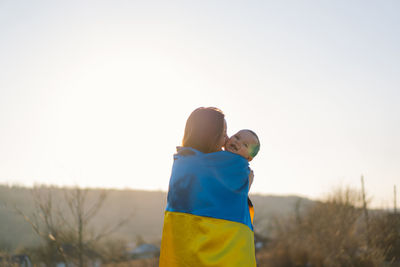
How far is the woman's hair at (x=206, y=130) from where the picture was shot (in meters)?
2.48

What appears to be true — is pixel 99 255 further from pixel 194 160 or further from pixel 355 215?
pixel 194 160

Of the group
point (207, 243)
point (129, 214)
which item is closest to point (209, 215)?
point (207, 243)

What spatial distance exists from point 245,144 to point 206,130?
289 millimetres

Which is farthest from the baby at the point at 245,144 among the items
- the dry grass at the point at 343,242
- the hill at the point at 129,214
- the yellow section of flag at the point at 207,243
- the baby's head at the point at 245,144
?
the hill at the point at 129,214

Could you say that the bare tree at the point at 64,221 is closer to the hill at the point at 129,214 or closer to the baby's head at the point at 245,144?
the baby's head at the point at 245,144

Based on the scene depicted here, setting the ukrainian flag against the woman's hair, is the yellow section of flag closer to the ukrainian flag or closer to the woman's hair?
the ukrainian flag

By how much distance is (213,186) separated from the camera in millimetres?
2336

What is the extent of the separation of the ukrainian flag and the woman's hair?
9cm

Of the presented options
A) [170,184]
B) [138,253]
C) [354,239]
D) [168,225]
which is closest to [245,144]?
[170,184]

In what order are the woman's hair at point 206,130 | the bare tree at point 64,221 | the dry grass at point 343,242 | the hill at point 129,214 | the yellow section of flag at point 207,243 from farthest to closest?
the hill at point 129,214 < the dry grass at point 343,242 < the bare tree at point 64,221 < the woman's hair at point 206,130 < the yellow section of flag at point 207,243

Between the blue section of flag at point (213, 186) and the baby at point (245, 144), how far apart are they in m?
0.09

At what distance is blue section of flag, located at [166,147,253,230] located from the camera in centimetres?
233

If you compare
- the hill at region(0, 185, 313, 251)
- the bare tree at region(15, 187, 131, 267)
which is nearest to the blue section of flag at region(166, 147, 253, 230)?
the bare tree at region(15, 187, 131, 267)

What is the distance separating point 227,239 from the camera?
2314 millimetres
